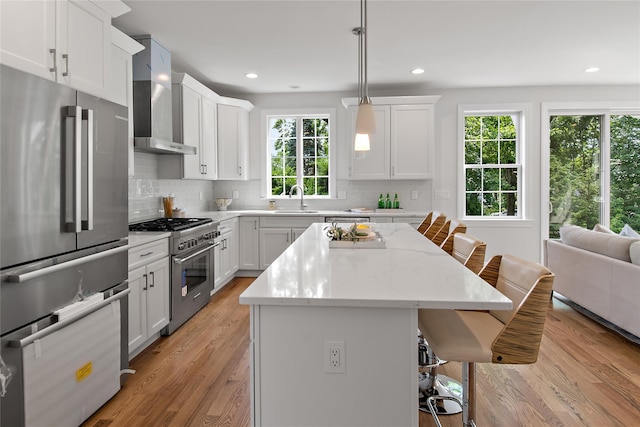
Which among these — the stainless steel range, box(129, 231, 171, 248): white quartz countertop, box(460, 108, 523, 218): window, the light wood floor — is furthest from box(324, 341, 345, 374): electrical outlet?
box(460, 108, 523, 218): window

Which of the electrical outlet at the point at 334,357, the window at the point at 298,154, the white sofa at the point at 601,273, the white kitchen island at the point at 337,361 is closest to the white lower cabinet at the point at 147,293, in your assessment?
the white kitchen island at the point at 337,361

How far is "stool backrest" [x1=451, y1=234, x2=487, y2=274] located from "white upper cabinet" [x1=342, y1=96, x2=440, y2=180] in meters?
2.81

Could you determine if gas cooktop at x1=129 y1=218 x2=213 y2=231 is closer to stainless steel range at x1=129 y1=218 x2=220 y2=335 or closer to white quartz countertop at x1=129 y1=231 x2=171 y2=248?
stainless steel range at x1=129 y1=218 x2=220 y2=335

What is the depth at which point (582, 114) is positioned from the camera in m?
5.64

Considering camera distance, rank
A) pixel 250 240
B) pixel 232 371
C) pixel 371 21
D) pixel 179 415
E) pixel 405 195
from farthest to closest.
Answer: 1. pixel 405 195
2. pixel 250 240
3. pixel 371 21
4. pixel 232 371
5. pixel 179 415

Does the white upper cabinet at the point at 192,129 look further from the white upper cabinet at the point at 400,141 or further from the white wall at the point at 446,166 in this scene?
the white upper cabinet at the point at 400,141

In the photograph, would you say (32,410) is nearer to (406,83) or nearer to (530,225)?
(406,83)

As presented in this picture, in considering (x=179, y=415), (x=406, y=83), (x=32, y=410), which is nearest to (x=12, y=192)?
(x=32, y=410)

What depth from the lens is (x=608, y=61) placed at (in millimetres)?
4535

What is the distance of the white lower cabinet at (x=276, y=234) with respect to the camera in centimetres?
531

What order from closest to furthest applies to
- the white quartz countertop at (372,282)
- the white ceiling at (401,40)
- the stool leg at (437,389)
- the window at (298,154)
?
the white quartz countertop at (372,282)
the stool leg at (437,389)
the white ceiling at (401,40)
the window at (298,154)

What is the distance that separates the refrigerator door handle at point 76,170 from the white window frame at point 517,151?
16.2 ft

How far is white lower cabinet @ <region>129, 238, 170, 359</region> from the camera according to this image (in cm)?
279

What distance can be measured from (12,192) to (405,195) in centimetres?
485
